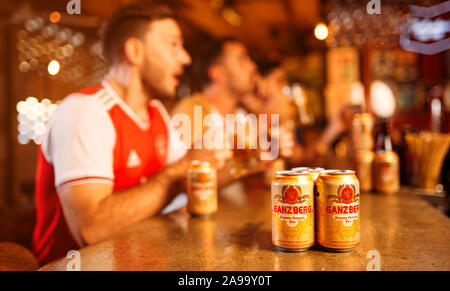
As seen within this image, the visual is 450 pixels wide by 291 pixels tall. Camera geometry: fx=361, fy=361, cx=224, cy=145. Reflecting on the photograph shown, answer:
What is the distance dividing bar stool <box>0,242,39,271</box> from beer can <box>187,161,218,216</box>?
0.51 metres

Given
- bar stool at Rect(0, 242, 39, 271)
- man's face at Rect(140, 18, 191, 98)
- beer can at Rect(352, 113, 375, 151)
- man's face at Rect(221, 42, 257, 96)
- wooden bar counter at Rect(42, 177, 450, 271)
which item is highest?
man's face at Rect(221, 42, 257, 96)

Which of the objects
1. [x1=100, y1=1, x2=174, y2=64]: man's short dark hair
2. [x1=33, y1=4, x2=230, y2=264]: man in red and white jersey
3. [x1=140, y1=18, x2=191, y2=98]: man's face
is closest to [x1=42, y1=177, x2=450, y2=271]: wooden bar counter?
[x1=33, y1=4, x2=230, y2=264]: man in red and white jersey

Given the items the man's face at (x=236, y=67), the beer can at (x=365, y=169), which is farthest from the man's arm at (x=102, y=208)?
the man's face at (x=236, y=67)

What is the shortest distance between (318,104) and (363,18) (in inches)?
125

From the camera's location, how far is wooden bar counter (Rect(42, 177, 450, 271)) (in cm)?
77

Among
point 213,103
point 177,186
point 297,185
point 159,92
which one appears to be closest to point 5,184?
point 213,103

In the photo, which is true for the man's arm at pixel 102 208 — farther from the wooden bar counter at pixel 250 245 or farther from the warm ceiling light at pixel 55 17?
the warm ceiling light at pixel 55 17

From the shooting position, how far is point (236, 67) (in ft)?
10.5

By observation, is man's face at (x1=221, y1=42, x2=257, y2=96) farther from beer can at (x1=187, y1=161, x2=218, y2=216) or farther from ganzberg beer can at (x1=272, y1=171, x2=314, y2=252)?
ganzberg beer can at (x1=272, y1=171, x2=314, y2=252)

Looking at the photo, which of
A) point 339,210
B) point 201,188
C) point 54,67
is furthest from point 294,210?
point 54,67

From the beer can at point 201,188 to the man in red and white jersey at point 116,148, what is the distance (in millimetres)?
169

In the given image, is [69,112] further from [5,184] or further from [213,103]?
[5,184]

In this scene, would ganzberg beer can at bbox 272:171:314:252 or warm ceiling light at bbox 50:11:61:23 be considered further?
warm ceiling light at bbox 50:11:61:23
